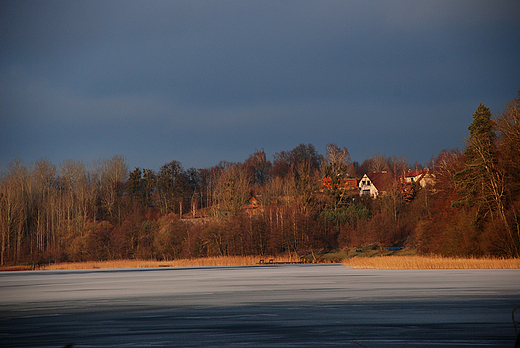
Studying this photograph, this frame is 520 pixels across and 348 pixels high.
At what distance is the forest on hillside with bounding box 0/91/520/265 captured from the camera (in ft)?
137

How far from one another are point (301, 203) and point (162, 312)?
66.2 metres

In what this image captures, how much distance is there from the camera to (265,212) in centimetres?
7769

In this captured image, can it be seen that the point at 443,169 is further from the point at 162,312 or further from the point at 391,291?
the point at 162,312

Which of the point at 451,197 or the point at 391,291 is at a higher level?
the point at 451,197

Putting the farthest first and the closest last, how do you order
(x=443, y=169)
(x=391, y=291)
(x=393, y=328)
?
(x=443, y=169)
(x=391, y=291)
(x=393, y=328)

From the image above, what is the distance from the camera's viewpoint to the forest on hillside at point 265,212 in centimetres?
4191

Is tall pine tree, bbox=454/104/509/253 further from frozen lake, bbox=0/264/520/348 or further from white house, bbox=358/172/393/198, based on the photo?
white house, bbox=358/172/393/198

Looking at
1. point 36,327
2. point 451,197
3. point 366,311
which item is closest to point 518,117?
point 451,197

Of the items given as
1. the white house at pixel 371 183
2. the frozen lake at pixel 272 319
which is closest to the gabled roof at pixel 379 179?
the white house at pixel 371 183

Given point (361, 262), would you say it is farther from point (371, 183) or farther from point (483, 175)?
point (371, 183)

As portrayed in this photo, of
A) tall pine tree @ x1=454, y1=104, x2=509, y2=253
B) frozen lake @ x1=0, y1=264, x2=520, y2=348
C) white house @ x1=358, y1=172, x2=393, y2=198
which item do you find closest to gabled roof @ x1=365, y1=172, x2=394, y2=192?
white house @ x1=358, y1=172, x2=393, y2=198

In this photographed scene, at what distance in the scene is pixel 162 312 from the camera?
13.3m

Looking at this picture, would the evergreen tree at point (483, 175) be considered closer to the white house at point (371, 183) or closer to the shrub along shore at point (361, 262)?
the shrub along shore at point (361, 262)

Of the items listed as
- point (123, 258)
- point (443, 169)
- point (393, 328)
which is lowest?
point (123, 258)
